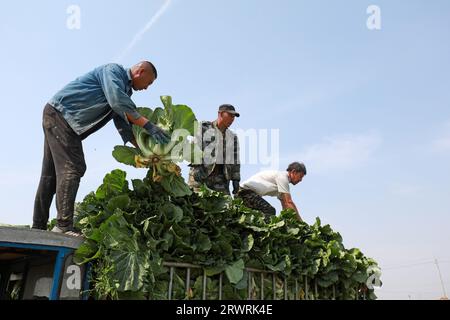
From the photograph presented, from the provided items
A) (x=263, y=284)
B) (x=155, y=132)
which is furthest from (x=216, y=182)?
(x=155, y=132)

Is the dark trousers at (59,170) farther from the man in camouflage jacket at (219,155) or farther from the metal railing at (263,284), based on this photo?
the man in camouflage jacket at (219,155)

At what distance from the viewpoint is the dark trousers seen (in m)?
3.43

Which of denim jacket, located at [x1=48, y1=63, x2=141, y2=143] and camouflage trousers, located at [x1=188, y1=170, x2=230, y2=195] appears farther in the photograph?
camouflage trousers, located at [x1=188, y1=170, x2=230, y2=195]

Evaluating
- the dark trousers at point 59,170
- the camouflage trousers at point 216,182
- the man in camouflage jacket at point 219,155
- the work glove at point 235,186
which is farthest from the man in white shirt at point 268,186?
the dark trousers at point 59,170

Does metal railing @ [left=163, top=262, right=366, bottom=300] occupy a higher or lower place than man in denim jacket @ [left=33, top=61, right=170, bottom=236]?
lower

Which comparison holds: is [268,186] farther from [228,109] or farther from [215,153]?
[228,109]

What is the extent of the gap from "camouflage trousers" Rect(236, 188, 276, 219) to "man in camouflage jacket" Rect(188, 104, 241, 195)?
0.19m

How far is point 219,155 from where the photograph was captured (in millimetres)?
5617

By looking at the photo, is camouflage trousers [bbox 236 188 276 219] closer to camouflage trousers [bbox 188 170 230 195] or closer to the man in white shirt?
the man in white shirt

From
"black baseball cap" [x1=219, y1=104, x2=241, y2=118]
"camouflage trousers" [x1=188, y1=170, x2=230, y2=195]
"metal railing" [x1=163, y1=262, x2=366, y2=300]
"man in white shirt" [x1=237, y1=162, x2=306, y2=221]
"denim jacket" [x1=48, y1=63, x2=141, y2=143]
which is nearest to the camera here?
"metal railing" [x1=163, y1=262, x2=366, y2=300]

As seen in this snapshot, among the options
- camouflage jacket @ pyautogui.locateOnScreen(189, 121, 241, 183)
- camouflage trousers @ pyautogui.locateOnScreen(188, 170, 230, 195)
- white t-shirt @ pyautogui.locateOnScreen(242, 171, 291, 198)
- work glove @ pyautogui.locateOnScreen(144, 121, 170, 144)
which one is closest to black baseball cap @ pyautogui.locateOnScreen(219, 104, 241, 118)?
camouflage jacket @ pyautogui.locateOnScreen(189, 121, 241, 183)

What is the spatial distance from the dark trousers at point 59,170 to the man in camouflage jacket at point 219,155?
6.50 ft
